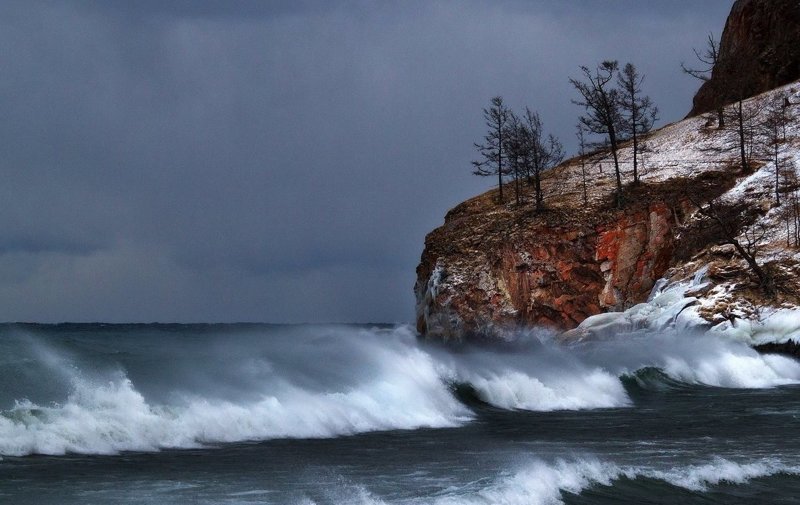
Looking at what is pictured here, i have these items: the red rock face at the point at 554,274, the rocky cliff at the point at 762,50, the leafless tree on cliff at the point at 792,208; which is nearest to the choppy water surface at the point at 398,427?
the leafless tree on cliff at the point at 792,208

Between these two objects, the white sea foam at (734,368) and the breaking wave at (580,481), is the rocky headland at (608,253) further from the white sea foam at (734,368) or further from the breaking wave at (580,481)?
the breaking wave at (580,481)

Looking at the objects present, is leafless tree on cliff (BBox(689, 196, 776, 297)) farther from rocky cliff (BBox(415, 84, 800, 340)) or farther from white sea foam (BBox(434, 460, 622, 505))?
white sea foam (BBox(434, 460, 622, 505))

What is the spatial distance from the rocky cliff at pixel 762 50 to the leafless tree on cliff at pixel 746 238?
22291mm

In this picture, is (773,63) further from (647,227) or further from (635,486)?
(635,486)

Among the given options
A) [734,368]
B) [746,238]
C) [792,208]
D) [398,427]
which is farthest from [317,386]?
[792,208]

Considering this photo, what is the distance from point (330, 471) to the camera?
15.9 m

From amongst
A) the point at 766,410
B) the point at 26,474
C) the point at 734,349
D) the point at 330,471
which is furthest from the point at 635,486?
the point at 734,349

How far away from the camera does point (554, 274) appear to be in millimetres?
46812

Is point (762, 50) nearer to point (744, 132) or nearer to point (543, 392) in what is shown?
point (744, 132)

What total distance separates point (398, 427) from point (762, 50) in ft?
185

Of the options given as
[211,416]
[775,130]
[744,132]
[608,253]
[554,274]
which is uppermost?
[744,132]

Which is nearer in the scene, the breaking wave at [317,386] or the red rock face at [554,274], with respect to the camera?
the breaking wave at [317,386]

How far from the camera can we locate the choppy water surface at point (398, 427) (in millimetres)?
14242

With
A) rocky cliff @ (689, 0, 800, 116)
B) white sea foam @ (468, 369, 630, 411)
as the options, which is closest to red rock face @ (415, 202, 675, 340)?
white sea foam @ (468, 369, 630, 411)
